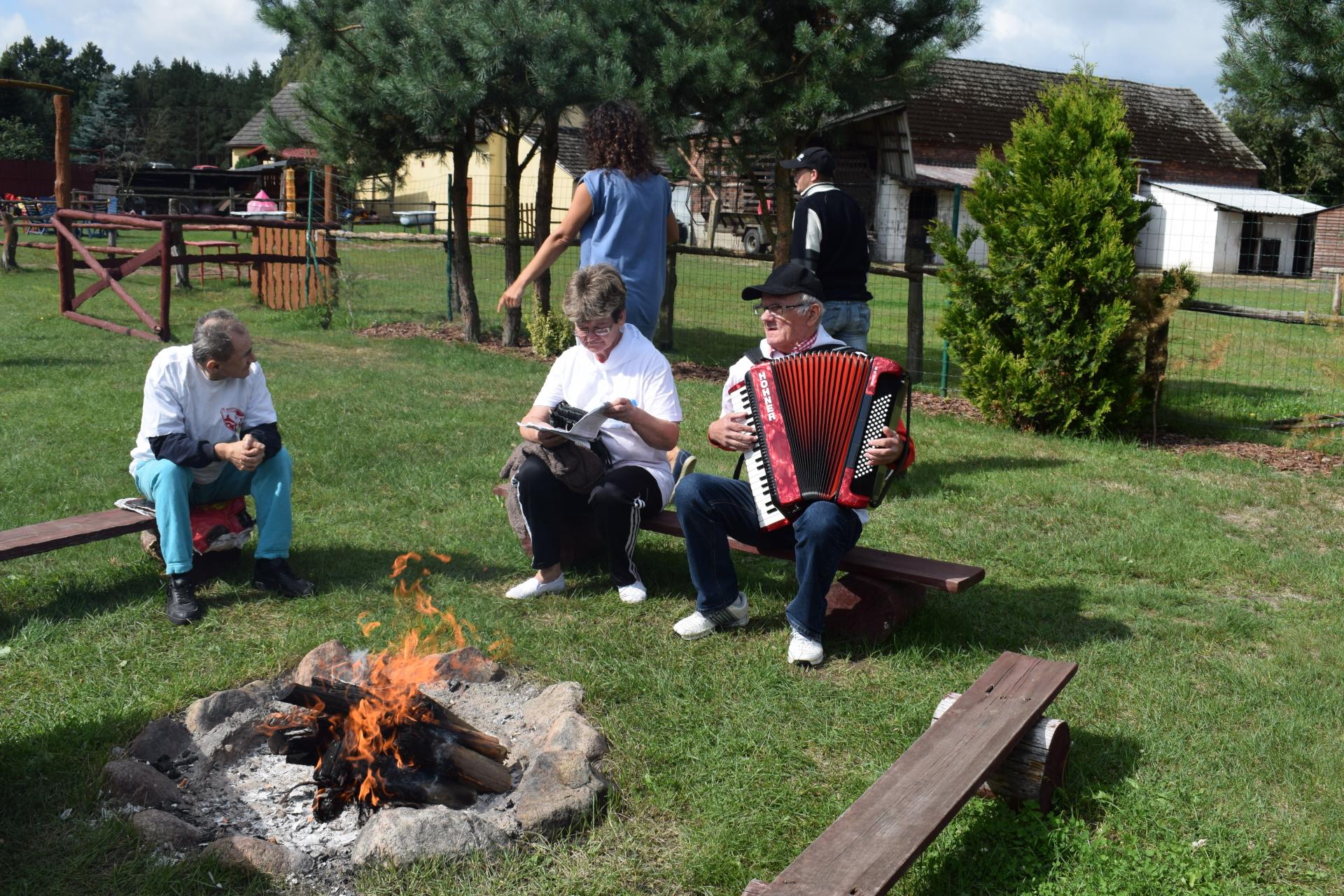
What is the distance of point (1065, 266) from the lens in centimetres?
834

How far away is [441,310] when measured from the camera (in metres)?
16.0

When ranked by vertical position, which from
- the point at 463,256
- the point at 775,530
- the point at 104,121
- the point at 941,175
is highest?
the point at 104,121

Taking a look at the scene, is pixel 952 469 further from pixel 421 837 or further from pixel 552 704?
pixel 421 837

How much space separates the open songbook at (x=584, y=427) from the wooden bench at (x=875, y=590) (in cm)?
53

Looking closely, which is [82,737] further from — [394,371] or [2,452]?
[394,371]

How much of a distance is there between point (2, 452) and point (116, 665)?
3.69 m

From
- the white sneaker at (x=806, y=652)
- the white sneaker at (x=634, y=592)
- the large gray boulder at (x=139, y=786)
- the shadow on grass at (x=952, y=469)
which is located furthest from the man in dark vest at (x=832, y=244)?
the large gray boulder at (x=139, y=786)

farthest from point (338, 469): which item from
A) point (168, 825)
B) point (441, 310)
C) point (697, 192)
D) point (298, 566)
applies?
point (697, 192)

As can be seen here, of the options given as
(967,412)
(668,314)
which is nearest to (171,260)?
(668,314)

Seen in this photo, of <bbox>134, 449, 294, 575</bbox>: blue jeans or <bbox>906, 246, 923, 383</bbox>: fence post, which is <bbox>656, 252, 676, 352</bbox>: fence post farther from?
<bbox>134, 449, 294, 575</bbox>: blue jeans

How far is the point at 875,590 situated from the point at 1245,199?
1296 inches

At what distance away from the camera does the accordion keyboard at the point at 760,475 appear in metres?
4.52

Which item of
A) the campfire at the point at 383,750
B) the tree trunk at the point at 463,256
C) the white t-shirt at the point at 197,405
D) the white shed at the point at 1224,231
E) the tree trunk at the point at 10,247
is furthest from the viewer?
the white shed at the point at 1224,231

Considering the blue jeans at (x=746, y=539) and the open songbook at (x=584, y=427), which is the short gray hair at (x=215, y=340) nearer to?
the open songbook at (x=584, y=427)
